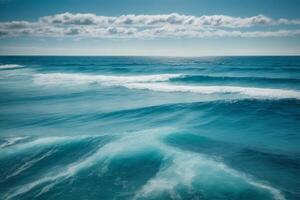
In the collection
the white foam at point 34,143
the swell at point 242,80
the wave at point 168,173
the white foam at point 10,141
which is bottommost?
the wave at point 168,173

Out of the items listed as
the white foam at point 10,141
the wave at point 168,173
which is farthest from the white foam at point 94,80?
the wave at point 168,173

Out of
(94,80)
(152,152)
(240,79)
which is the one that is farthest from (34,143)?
(240,79)

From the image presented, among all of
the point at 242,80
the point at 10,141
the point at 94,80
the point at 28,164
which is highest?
the point at 242,80

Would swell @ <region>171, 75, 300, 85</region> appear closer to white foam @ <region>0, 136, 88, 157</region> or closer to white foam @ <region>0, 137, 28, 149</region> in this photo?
white foam @ <region>0, 136, 88, 157</region>

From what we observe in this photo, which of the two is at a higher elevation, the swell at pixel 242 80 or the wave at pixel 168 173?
the swell at pixel 242 80

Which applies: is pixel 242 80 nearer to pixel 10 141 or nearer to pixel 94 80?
pixel 94 80

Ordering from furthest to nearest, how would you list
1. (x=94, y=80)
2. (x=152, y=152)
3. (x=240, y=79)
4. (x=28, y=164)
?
(x=94, y=80) < (x=240, y=79) < (x=152, y=152) < (x=28, y=164)

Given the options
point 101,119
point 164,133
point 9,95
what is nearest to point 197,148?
point 164,133

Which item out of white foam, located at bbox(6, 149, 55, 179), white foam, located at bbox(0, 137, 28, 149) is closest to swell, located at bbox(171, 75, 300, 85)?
white foam, located at bbox(0, 137, 28, 149)

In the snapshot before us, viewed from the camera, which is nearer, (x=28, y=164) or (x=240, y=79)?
(x=28, y=164)

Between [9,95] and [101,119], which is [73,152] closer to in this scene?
[101,119]

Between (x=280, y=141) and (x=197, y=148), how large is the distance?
13.3 ft

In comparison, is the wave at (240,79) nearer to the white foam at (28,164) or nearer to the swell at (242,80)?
the swell at (242,80)

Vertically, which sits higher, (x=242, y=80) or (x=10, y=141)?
(x=242, y=80)
